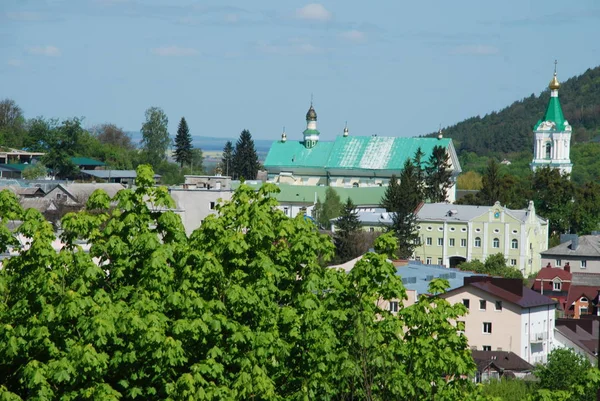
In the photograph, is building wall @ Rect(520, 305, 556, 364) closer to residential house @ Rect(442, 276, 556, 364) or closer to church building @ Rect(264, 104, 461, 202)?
residential house @ Rect(442, 276, 556, 364)

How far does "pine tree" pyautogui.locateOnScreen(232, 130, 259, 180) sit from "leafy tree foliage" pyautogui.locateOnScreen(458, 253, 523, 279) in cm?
4123

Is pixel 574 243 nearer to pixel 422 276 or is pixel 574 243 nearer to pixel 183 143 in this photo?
pixel 422 276

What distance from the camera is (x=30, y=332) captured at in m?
15.5

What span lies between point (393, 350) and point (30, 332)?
12.8ft

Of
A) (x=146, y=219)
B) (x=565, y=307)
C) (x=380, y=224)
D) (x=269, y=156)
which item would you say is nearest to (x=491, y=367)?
(x=565, y=307)

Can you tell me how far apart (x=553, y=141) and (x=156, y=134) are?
32.0 meters

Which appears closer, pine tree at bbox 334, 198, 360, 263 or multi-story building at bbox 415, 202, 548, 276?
pine tree at bbox 334, 198, 360, 263

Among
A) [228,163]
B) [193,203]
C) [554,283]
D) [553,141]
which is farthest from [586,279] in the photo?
[228,163]

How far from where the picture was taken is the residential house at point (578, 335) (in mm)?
36688

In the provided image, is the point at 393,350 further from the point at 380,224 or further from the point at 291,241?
the point at 380,224

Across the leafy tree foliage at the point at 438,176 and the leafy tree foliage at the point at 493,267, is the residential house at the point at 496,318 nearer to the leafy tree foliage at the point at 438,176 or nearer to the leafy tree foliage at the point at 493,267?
the leafy tree foliage at the point at 493,267

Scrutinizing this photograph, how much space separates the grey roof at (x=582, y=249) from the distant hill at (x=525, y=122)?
9549 centimetres

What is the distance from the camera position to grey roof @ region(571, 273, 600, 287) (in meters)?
52.7

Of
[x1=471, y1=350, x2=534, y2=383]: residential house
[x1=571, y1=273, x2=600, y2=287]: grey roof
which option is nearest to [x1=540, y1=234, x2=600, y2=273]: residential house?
[x1=571, y1=273, x2=600, y2=287]: grey roof
